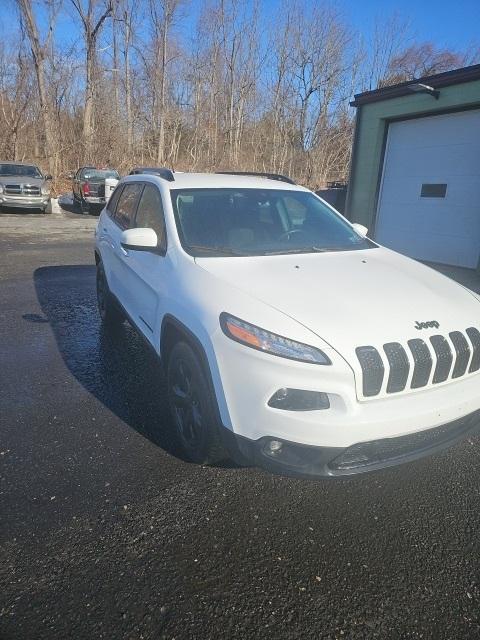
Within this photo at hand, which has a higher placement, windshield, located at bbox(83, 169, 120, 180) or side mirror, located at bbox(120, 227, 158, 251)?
windshield, located at bbox(83, 169, 120, 180)

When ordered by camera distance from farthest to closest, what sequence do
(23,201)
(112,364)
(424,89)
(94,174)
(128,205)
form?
(94,174) → (23,201) → (424,89) → (128,205) → (112,364)

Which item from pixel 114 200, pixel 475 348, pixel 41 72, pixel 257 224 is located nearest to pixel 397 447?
pixel 475 348

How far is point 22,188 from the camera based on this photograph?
15.8 m

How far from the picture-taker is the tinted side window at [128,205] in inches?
160

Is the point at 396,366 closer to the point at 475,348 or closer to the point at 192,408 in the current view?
Answer: the point at 475,348

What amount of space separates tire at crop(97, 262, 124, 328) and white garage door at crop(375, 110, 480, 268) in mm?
6746

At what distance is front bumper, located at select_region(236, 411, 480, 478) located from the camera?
2.08 m

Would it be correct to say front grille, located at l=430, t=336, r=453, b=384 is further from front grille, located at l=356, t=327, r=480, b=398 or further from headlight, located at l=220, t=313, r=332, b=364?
headlight, located at l=220, t=313, r=332, b=364

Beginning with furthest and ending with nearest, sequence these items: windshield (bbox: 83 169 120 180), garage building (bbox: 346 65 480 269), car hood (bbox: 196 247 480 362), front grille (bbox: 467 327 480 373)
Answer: windshield (bbox: 83 169 120 180) → garage building (bbox: 346 65 480 269) → front grille (bbox: 467 327 480 373) → car hood (bbox: 196 247 480 362)

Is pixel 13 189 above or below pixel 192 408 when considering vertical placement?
above

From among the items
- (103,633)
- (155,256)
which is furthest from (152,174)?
(103,633)

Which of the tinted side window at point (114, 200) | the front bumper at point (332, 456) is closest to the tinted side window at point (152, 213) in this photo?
the tinted side window at point (114, 200)

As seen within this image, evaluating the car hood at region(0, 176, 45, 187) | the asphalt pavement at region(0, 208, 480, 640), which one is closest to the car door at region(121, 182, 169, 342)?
the asphalt pavement at region(0, 208, 480, 640)

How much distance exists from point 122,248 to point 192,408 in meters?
1.84
